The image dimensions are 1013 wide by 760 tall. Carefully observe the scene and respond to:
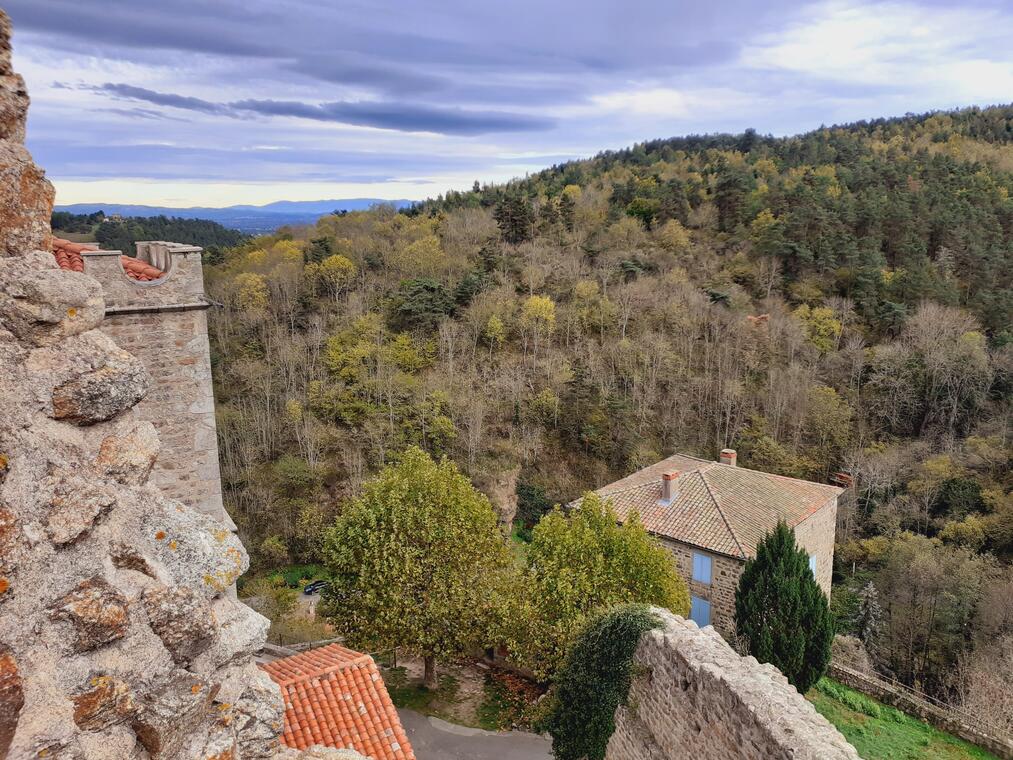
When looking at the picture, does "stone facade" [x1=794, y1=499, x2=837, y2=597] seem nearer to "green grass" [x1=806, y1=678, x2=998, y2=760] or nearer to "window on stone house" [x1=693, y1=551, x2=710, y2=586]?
"window on stone house" [x1=693, y1=551, x2=710, y2=586]

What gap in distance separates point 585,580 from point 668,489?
287 inches

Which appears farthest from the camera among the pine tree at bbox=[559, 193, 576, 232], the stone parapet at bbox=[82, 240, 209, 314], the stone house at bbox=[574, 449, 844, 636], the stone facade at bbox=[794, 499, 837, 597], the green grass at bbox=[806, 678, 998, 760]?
the pine tree at bbox=[559, 193, 576, 232]

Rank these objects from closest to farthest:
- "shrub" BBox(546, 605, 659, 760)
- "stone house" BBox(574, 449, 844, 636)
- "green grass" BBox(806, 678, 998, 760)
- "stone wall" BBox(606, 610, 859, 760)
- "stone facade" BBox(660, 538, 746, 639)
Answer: "stone wall" BBox(606, 610, 859, 760) < "shrub" BBox(546, 605, 659, 760) < "green grass" BBox(806, 678, 998, 760) < "stone facade" BBox(660, 538, 746, 639) < "stone house" BBox(574, 449, 844, 636)

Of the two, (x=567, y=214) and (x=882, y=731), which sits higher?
(x=567, y=214)

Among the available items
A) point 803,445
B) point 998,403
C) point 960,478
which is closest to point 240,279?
point 803,445

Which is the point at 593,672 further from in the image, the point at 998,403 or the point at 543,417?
the point at 998,403

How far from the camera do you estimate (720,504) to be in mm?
17781

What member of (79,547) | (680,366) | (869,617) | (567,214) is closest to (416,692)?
(79,547)

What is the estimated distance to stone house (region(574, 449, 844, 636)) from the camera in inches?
643

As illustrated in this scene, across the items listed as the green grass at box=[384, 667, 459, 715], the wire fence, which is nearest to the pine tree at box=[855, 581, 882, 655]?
the wire fence

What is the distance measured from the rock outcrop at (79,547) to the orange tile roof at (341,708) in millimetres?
3967

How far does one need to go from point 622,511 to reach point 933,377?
21.6 m

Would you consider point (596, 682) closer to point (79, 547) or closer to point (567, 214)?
point (79, 547)

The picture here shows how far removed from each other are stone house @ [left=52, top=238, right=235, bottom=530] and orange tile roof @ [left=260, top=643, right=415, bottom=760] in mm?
1967
